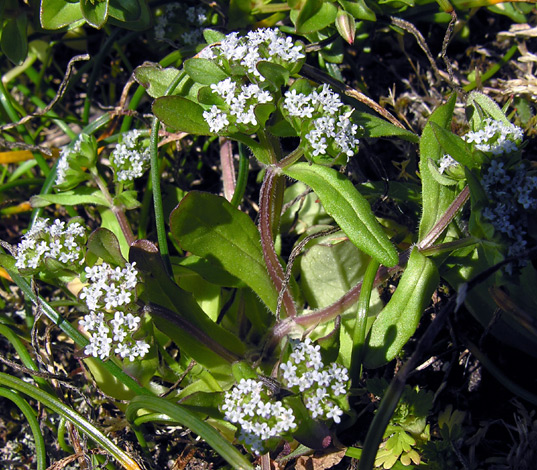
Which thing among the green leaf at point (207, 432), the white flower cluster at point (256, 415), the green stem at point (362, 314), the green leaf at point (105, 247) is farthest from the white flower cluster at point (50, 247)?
the green stem at point (362, 314)

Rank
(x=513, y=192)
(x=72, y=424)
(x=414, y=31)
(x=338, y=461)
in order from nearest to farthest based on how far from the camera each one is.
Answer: (x=513, y=192) → (x=338, y=461) → (x=72, y=424) → (x=414, y=31)

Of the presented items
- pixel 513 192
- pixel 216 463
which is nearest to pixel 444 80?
pixel 513 192

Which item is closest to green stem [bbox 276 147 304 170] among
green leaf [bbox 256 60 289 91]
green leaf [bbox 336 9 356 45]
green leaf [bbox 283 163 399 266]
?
green leaf [bbox 283 163 399 266]

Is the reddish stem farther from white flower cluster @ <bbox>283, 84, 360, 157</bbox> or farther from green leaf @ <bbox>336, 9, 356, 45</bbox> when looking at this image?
green leaf @ <bbox>336, 9, 356, 45</bbox>

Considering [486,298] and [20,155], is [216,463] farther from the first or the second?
[20,155]

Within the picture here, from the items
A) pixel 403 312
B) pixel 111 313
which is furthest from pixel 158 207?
pixel 403 312

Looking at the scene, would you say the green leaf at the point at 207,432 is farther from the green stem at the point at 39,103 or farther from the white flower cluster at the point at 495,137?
the green stem at the point at 39,103

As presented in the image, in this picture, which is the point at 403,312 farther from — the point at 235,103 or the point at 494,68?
the point at 494,68
